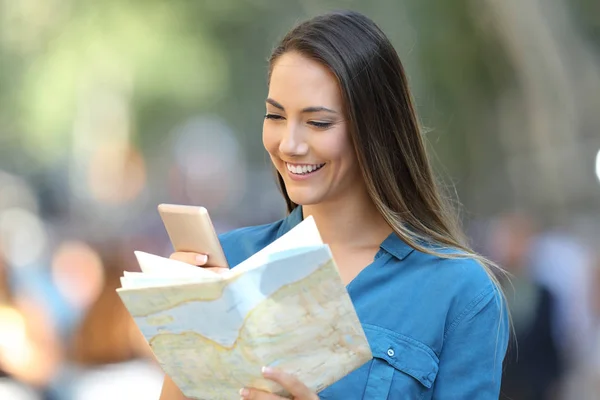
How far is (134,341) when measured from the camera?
4.30 m

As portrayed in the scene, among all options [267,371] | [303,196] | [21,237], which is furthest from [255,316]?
[21,237]

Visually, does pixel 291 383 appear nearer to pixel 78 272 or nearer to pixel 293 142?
pixel 293 142

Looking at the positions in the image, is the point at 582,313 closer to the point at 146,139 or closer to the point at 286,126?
the point at 146,139

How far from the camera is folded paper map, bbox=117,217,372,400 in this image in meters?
1.16

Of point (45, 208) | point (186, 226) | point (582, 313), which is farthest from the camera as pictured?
point (45, 208)

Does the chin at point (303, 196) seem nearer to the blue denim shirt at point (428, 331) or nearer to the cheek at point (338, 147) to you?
the cheek at point (338, 147)

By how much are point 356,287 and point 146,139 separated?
343 centimetres

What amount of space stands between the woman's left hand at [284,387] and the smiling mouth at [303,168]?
15.6 inches

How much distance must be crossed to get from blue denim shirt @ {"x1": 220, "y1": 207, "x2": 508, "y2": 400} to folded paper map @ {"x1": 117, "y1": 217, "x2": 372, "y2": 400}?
9.3 inches

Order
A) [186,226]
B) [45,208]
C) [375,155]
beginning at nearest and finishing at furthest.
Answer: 1. [186,226]
2. [375,155]
3. [45,208]

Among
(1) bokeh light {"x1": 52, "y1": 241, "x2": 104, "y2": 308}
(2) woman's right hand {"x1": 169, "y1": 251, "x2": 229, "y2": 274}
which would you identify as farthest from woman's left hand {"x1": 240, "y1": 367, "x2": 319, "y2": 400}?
(1) bokeh light {"x1": 52, "y1": 241, "x2": 104, "y2": 308}

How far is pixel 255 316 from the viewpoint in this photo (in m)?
1.18

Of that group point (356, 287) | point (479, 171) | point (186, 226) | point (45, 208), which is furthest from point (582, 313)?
point (186, 226)

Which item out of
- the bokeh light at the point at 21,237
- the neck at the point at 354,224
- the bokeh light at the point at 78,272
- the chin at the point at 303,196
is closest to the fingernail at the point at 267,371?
the chin at the point at 303,196
